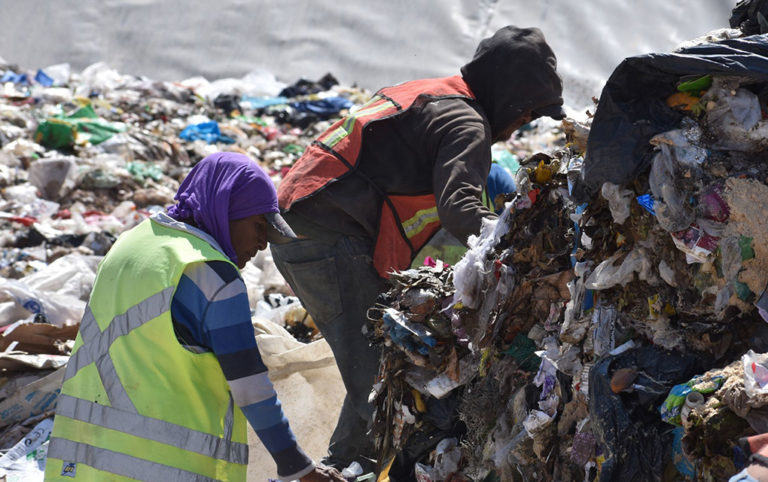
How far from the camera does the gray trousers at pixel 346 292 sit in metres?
2.68

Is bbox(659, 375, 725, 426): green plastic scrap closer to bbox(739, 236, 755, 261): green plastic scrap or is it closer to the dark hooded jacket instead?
bbox(739, 236, 755, 261): green plastic scrap

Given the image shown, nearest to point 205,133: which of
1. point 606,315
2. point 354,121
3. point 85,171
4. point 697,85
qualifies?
point 85,171

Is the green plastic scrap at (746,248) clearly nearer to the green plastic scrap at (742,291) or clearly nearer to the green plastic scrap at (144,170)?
the green plastic scrap at (742,291)

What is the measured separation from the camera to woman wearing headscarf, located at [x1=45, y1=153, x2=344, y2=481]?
180 cm

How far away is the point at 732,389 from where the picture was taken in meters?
1.43

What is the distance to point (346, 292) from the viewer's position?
8.86 ft

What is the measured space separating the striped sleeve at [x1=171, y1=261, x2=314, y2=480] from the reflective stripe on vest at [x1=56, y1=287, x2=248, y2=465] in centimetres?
6

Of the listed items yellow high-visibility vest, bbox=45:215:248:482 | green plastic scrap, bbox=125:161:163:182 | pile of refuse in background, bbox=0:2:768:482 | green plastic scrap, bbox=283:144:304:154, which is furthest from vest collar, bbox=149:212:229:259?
green plastic scrap, bbox=283:144:304:154

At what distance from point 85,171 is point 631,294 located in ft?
19.9

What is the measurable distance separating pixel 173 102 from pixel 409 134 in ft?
27.7

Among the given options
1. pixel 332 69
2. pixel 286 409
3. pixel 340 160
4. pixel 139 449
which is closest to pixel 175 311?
pixel 139 449

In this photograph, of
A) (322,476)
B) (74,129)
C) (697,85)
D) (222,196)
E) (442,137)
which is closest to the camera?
(697,85)

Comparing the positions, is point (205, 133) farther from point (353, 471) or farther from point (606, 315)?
point (606, 315)

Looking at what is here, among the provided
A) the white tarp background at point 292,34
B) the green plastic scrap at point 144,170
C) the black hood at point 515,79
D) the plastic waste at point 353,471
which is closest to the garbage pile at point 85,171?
the green plastic scrap at point 144,170
